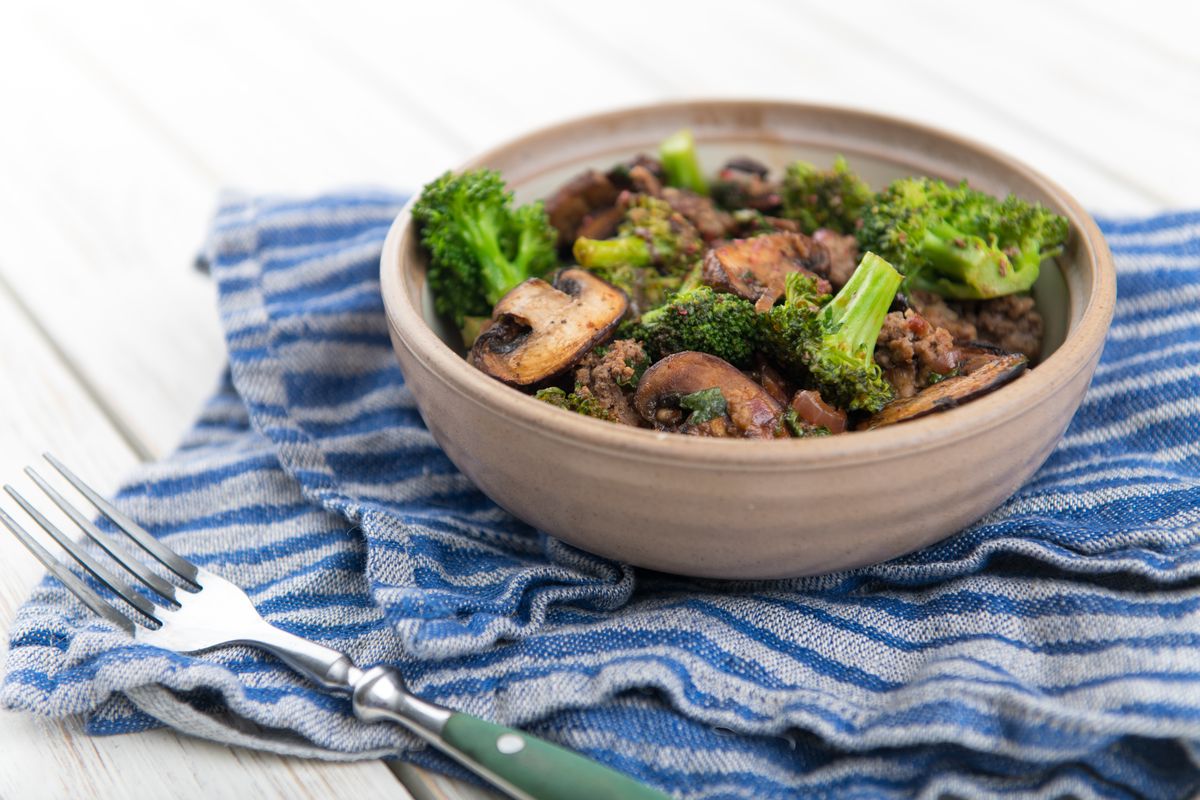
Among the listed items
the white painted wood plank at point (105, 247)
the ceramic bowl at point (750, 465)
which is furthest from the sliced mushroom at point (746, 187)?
the white painted wood plank at point (105, 247)

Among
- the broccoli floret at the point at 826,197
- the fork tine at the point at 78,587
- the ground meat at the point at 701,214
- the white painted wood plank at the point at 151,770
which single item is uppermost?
the broccoli floret at the point at 826,197

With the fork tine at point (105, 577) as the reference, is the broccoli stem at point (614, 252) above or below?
above

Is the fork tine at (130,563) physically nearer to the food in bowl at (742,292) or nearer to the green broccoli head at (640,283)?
the food in bowl at (742,292)

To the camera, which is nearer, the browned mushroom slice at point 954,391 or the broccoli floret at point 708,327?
the browned mushroom slice at point 954,391

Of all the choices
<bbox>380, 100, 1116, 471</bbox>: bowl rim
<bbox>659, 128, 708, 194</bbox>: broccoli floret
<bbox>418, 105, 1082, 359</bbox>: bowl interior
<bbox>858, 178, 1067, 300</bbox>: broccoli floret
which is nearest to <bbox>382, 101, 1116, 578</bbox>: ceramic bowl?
<bbox>380, 100, 1116, 471</bbox>: bowl rim

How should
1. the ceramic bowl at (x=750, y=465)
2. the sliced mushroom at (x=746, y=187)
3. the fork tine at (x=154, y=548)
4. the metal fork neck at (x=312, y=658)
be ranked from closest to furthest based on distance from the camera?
the ceramic bowl at (x=750, y=465)
the metal fork neck at (x=312, y=658)
the fork tine at (x=154, y=548)
the sliced mushroom at (x=746, y=187)

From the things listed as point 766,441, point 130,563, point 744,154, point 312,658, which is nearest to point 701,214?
point 744,154

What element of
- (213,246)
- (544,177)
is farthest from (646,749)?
(213,246)
